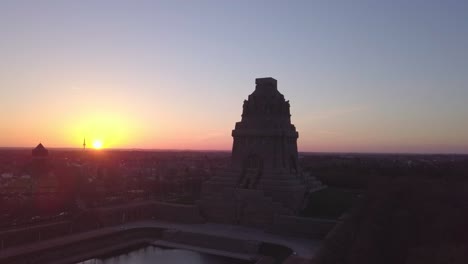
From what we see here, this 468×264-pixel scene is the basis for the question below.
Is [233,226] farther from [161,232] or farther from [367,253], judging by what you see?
[367,253]

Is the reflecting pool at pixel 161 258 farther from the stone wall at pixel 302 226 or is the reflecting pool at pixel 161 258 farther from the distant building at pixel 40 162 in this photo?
the distant building at pixel 40 162

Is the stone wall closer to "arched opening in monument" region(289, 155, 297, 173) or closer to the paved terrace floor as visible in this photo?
the paved terrace floor

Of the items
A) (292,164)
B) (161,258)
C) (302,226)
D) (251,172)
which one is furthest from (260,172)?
(161,258)

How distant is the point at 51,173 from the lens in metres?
52.2

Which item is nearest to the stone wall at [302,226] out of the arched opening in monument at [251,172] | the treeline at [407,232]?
the arched opening in monument at [251,172]

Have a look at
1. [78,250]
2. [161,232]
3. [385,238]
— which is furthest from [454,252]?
[161,232]

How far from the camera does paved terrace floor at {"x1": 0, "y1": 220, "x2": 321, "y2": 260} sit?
22069mm

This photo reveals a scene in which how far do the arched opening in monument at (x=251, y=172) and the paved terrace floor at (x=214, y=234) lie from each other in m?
3.53

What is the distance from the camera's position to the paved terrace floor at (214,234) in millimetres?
22069

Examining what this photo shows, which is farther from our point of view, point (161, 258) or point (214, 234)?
point (214, 234)

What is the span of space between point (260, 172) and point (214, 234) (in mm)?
7765

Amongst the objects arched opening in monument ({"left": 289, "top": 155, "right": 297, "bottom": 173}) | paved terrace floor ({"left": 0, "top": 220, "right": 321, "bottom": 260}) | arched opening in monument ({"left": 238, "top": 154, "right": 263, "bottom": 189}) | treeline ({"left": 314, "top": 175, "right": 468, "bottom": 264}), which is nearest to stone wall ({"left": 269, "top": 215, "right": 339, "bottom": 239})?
paved terrace floor ({"left": 0, "top": 220, "right": 321, "bottom": 260})

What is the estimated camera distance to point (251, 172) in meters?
32.9

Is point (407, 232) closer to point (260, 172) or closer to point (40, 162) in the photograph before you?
point (260, 172)
